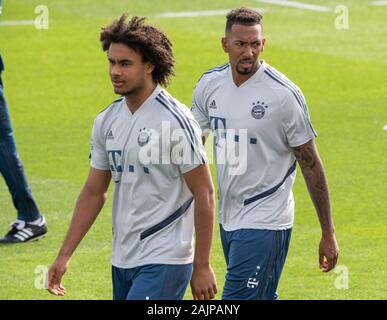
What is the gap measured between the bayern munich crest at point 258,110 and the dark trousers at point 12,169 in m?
4.29

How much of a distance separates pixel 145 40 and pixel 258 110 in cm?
137

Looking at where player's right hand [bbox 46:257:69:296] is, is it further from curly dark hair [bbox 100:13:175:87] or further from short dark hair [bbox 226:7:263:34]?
short dark hair [bbox 226:7:263:34]

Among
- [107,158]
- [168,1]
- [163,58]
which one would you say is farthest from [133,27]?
[168,1]

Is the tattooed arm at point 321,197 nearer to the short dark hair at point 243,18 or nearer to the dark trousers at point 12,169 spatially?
the short dark hair at point 243,18

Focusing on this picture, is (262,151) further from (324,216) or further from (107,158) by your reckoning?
(107,158)

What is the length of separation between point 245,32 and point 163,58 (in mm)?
1249

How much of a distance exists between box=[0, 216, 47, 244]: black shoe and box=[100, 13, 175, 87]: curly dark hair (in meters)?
5.11

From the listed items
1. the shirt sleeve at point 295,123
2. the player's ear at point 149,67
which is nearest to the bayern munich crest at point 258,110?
the shirt sleeve at point 295,123

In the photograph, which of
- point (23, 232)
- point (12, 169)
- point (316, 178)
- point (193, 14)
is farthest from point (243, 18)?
point (193, 14)

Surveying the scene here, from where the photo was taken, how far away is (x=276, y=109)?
9398 millimetres

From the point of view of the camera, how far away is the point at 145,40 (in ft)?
27.5

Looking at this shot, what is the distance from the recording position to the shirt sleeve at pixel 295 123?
9.34 m

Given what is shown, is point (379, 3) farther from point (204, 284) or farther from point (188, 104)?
point (204, 284)
